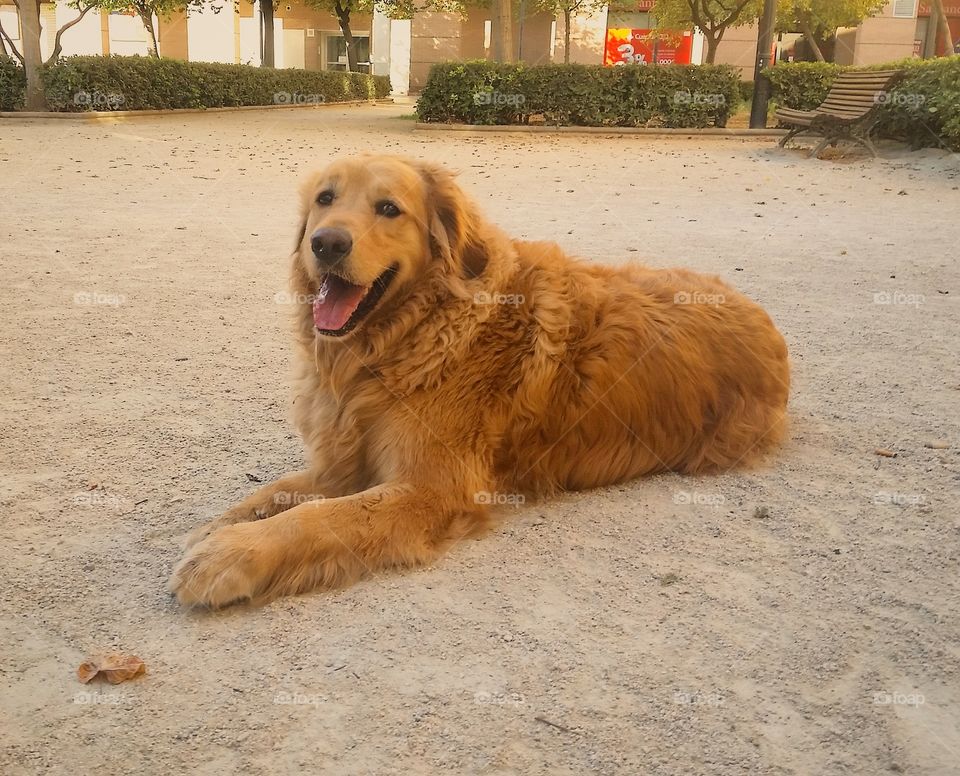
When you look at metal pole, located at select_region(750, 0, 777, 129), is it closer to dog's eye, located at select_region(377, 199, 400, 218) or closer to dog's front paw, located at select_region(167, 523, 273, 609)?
dog's eye, located at select_region(377, 199, 400, 218)

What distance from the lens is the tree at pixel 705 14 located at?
101ft

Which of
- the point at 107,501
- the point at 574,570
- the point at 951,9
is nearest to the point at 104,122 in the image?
the point at 107,501

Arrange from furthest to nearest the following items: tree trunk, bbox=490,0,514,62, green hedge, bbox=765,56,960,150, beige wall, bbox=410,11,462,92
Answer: beige wall, bbox=410,11,462,92
tree trunk, bbox=490,0,514,62
green hedge, bbox=765,56,960,150

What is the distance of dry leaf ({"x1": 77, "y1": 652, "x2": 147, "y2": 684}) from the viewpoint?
8.62 ft

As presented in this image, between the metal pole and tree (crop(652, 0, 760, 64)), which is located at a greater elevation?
tree (crop(652, 0, 760, 64))

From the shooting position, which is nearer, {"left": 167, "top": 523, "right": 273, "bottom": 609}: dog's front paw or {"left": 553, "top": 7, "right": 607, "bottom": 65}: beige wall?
{"left": 167, "top": 523, "right": 273, "bottom": 609}: dog's front paw
